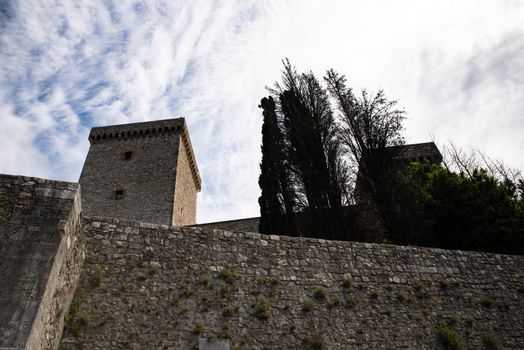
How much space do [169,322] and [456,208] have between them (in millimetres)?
10564

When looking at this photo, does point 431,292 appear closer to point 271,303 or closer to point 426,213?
point 271,303

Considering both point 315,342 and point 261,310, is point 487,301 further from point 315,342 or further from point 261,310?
point 261,310

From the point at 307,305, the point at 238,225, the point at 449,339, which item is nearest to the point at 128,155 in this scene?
the point at 238,225

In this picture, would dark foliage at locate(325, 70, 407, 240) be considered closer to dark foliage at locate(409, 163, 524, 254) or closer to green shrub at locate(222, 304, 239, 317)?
dark foliage at locate(409, 163, 524, 254)

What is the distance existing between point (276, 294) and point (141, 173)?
1571 cm

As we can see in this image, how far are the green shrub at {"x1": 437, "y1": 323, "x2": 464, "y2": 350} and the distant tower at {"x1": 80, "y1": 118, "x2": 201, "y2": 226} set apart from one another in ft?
46.1

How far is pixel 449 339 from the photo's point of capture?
7.25 metres

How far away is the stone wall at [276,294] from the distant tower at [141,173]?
12.0 metres

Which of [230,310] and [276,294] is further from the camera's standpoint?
[276,294]

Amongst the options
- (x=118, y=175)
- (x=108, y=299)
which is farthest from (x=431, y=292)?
(x=118, y=175)

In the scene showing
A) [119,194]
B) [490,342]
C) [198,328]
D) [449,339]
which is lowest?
[490,342]

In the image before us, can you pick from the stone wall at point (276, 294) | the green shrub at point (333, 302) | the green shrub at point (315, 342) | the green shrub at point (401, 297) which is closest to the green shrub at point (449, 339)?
the stone wall at point (276, 294)

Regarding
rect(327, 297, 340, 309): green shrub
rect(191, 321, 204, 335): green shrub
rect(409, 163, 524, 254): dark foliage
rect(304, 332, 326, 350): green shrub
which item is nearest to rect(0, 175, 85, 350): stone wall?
rect(191, 321, 204, 335): green shrub

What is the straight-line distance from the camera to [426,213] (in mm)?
13305
